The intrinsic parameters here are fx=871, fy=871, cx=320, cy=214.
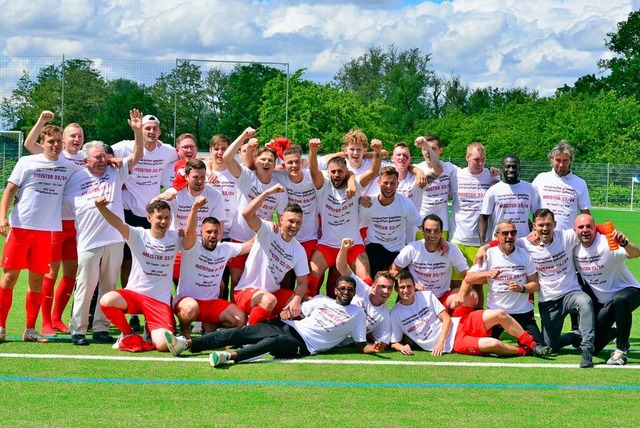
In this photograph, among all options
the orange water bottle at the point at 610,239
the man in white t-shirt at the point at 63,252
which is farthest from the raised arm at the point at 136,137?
the orange water bottle at the point at 610,239

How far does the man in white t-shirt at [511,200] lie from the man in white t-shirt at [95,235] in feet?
12.7

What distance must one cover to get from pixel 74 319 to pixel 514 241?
4.44 meters

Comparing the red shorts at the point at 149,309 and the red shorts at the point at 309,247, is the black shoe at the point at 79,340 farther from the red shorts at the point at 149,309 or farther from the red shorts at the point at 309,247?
the red shorts at the point at 309,247

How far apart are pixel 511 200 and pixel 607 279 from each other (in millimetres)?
1427

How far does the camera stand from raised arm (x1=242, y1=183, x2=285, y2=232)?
8.70 metres

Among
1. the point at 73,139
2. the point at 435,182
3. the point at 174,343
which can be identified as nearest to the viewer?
the point at 174,343

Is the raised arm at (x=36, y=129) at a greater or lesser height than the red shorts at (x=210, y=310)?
greater

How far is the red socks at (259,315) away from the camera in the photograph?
862 centimetres

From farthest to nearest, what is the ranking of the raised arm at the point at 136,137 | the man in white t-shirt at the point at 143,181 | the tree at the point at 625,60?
the tree at the point at 625,60
the man in white t-shirt at the point at 143,181
the raised arm at the point at 136,137

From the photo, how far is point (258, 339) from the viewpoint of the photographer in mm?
8203

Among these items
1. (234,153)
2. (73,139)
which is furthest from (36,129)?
(234,153)

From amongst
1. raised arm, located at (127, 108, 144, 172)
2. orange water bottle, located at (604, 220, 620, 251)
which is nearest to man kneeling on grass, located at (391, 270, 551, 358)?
orange water bottle, located at (604, 220, 620, 251)

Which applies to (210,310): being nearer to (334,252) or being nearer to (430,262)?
(334,252)

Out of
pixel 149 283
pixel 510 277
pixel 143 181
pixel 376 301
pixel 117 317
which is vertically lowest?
pixel 117 317
